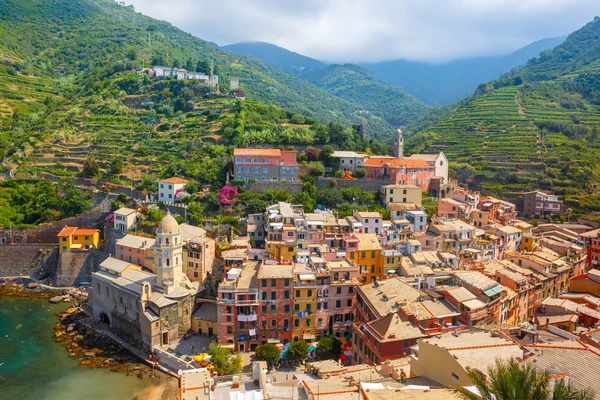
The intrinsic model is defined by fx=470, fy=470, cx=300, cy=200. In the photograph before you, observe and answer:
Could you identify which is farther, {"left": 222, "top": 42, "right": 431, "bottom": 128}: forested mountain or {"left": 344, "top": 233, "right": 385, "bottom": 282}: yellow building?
{"left": 222, "top": 42, "right": 431, "bottom": 128}: forested mountain

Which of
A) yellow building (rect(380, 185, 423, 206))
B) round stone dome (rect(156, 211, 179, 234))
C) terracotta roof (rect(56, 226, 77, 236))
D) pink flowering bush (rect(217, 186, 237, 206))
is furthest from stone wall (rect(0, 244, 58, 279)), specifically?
yellow building (rect(380, 185, 423, 206))

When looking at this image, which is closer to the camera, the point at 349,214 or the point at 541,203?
the point at 349,214

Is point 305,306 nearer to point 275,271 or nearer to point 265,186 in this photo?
point 275,271

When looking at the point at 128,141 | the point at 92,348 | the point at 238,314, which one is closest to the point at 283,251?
the point at 238,314

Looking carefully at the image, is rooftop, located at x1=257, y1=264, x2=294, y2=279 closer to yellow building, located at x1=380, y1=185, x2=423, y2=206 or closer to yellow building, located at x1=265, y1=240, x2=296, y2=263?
yellow building, located at x1=265, y1=240, x2=296, y2=263

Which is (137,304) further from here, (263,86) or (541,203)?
(263,86)

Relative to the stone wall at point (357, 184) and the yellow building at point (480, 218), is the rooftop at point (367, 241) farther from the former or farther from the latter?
the yellow building at point (480, 218)

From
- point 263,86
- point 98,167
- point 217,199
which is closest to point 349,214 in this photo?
point 217,199
